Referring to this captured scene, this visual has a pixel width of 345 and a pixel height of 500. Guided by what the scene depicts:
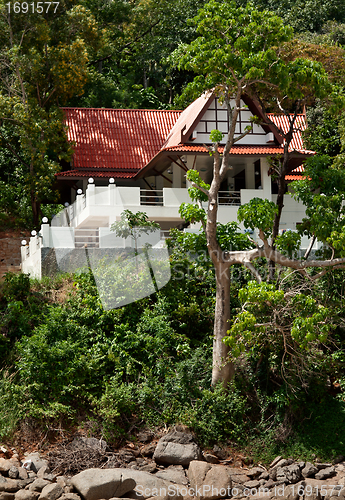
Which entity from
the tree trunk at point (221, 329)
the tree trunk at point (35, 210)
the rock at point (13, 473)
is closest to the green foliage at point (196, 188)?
the tree trunk at point (221, 329)

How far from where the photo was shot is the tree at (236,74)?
47.4 ft

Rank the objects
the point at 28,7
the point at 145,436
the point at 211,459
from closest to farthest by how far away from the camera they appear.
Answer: the point at 211,459 < the point at 145,436 < the point at 28,7

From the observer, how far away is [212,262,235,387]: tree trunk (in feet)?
50.8

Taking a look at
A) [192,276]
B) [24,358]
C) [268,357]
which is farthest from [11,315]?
[268,357]

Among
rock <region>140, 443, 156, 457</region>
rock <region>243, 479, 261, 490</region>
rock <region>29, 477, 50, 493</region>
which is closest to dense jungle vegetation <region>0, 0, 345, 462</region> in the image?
rock <region>140, 443, 156, 457</region>

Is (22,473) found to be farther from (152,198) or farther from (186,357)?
(152,198)

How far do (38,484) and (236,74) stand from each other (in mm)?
11215

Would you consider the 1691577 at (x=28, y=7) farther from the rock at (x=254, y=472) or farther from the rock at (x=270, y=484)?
the rock at (x=270, y=484)

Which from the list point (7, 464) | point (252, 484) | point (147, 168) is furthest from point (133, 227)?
point (252, 484)

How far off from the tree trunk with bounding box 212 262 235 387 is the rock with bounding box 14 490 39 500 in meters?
5.53

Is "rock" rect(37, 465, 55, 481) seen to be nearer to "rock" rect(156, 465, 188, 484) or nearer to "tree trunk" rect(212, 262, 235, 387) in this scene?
"rock" rect(156, 465, 188, 484)

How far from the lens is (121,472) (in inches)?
509

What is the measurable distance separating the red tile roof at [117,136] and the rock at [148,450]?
1347 cm

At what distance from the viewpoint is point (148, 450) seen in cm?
1441
